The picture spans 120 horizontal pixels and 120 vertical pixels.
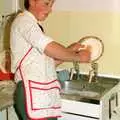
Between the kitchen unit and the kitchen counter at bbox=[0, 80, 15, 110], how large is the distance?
0.34 meters

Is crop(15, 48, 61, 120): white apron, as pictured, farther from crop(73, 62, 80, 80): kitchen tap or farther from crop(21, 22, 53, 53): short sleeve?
crop(73, 62, 80, 80): kitchen tap

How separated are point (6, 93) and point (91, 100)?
1.70ft

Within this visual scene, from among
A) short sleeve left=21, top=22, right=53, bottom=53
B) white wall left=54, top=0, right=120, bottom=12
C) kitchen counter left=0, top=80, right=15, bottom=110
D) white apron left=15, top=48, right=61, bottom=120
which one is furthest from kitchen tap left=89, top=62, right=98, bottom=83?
short sleeve left=21, top=22, right=53, bottom=53

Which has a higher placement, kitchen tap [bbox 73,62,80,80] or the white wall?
the white wall

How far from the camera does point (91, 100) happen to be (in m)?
1.92

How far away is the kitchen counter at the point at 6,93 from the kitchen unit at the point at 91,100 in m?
0.34

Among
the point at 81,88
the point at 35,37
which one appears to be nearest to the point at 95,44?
the point at 81,88

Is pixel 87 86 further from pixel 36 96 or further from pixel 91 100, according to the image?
pixel 36 96

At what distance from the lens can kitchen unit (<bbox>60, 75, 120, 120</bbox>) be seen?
191cm

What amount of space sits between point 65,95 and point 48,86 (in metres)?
0.42

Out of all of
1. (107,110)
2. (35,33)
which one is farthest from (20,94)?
(107,110)

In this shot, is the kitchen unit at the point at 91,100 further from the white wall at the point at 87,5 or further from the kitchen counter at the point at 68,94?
the white wall at the point at 87,5

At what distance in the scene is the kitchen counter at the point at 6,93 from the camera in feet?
5.78

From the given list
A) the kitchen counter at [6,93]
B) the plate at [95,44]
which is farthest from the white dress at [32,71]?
the plate at [95,44]
